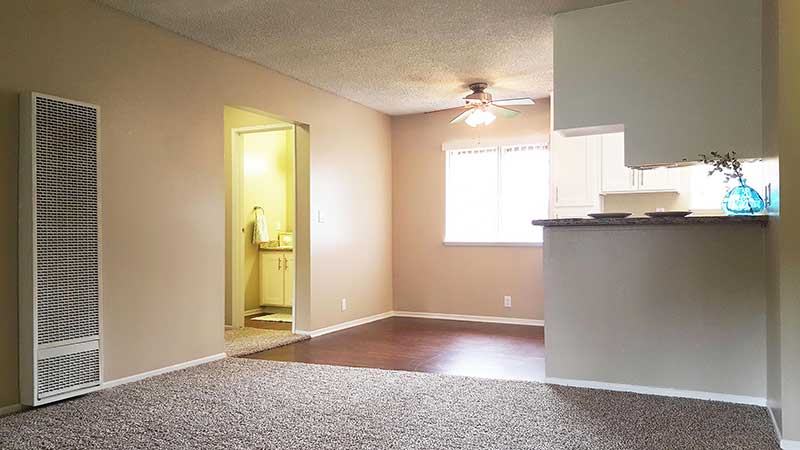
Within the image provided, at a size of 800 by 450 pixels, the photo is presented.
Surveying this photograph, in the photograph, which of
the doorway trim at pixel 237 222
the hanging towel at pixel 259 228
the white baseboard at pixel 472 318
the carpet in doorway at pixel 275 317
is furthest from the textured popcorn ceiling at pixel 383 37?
the carpet in doorway at pixel 275 317

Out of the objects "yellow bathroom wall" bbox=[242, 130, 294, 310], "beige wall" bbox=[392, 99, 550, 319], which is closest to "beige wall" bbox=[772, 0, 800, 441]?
"beige wall" bbox=[392, 99, 550, 319]

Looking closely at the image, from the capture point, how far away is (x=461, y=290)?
23.1 feet

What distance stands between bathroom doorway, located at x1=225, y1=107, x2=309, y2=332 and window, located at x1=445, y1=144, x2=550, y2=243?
1.98 m

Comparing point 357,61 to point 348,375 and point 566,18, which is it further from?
point 348,375

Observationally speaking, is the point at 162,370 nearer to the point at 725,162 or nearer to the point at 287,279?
the point at 287,279

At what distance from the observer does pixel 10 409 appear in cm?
325

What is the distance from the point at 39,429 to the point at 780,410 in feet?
11.7

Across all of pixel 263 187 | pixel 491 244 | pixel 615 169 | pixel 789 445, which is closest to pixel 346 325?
pixel 491 244

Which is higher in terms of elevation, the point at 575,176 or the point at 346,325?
the point at 575,176

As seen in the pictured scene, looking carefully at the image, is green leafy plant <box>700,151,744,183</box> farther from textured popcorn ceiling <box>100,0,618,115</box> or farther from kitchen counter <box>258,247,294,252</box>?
kitchen counter <box>258,247,294,252</box>

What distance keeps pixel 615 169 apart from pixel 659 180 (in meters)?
0.41

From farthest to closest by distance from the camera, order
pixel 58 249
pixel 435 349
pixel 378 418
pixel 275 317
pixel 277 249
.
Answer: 1. pixel 277 249
2. pixel 275 317
3. pixel 435 349
4. pixel 58 249
5. pixel 378 418

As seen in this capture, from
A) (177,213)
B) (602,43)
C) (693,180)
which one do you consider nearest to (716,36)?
(602,43)

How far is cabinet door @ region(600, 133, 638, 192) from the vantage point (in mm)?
5648
